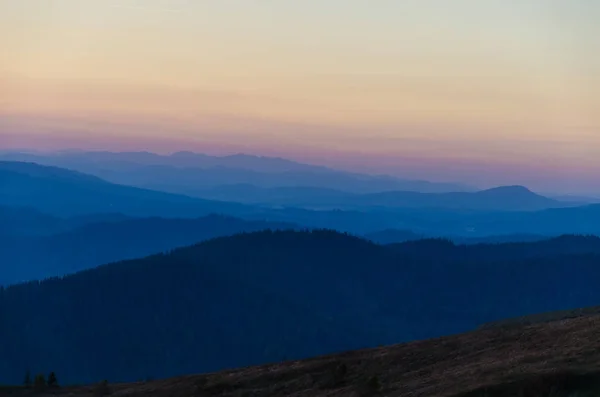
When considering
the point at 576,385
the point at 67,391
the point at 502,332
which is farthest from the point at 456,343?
the point at 67,391

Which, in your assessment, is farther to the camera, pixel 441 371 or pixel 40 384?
pixel 40 384

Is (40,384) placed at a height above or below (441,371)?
below

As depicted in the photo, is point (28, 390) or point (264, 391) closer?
point (264, 391)

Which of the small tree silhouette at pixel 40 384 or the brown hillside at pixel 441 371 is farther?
the small tree silhouette at pixel 40 384

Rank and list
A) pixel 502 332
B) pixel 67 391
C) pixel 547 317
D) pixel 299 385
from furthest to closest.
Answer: pixel 547 317
pixel 67 391
pixel 502 332
pixel 299 385

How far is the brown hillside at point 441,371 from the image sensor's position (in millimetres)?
31641

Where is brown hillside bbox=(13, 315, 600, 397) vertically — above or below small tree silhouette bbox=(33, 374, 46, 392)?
above

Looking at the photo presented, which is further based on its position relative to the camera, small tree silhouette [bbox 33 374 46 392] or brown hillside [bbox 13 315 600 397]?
small tree silhouette [bbox 33 374 46 392]

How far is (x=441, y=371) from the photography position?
4141 centimetres

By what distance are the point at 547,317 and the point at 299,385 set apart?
3302 centimetres

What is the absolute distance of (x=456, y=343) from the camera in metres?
49.7

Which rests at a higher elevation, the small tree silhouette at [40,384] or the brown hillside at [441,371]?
the brown hillside at [441,371]

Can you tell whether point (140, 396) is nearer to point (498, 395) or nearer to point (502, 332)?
point (502, 332)

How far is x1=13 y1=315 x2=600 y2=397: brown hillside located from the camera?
3164 centimetres
